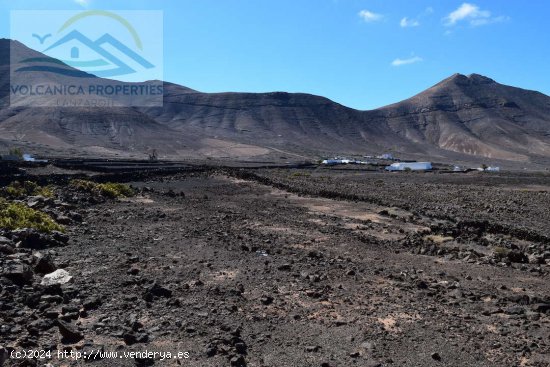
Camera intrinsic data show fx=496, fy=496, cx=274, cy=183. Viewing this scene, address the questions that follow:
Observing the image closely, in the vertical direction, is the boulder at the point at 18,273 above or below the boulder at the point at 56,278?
above

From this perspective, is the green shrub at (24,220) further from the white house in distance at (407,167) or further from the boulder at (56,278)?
the white house in distance at (407,167)

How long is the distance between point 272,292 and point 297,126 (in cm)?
14997

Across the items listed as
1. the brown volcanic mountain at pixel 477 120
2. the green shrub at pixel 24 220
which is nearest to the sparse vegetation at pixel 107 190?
the green shrub at pixel 24 220

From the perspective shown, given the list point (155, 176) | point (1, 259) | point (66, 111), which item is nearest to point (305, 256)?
point (1, 259)

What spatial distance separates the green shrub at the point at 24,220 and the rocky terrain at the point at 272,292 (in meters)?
0.60

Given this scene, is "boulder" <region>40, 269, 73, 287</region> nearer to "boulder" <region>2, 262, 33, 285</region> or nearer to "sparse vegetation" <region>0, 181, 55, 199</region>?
"boulder" <region>2, 262, 33, 285</region>

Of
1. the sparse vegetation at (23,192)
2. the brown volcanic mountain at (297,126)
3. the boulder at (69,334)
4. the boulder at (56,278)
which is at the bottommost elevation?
the boulder at (69,334)

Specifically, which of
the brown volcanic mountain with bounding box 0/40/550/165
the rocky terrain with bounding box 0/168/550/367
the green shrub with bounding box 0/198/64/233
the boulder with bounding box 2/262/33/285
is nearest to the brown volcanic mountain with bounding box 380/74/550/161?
the brown volcanic mountain with bounding box 0/40/550/165

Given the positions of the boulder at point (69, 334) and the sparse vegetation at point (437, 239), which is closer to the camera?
the boulder at point (69, 334)

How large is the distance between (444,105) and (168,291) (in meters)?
187

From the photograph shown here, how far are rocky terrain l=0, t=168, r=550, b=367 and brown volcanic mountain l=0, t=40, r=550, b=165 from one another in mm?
82248

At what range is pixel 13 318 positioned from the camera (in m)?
6.88

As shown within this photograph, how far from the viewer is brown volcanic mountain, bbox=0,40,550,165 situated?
10538cm

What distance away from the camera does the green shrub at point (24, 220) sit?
13.2m
